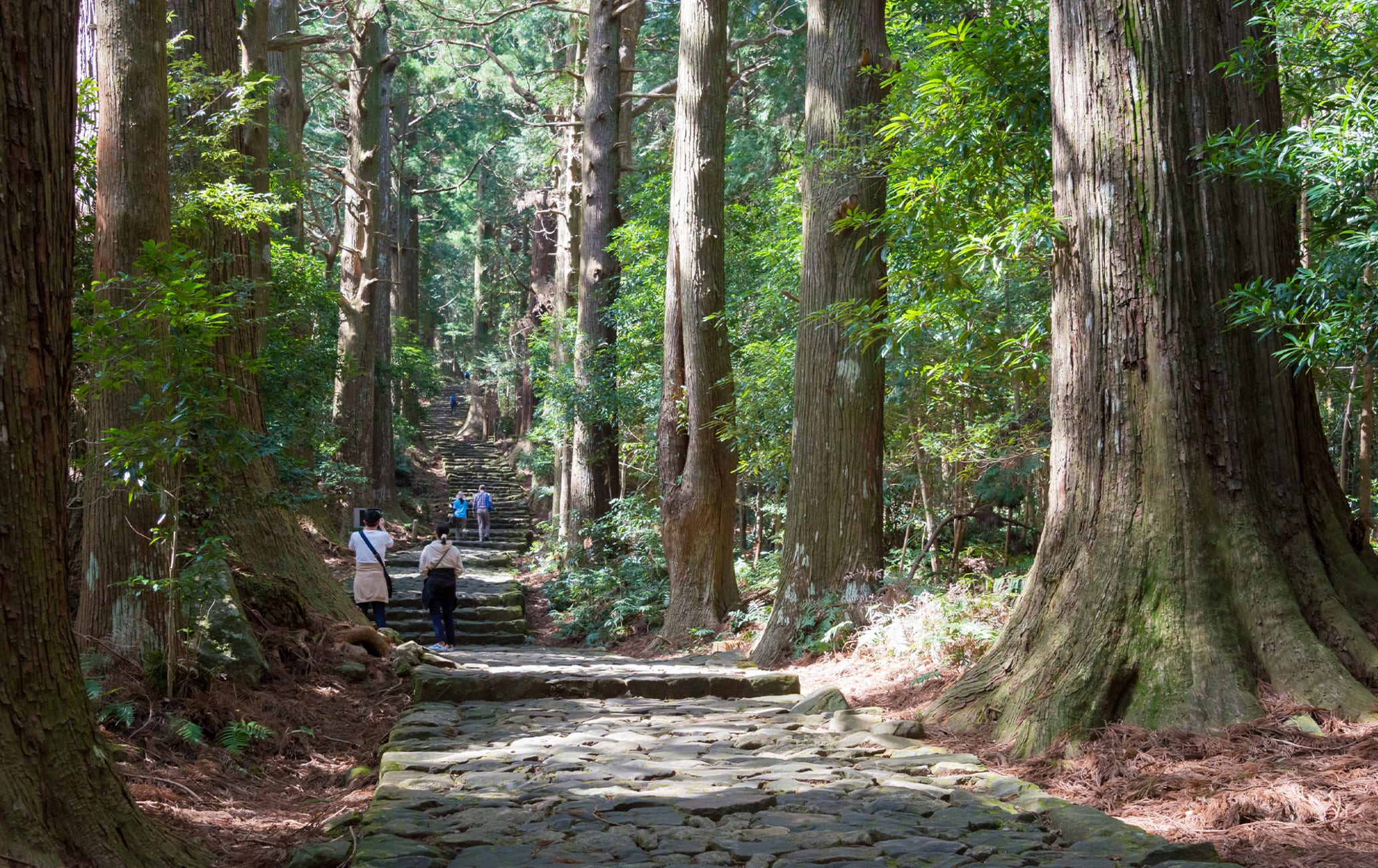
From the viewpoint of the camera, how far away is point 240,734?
6.14 m

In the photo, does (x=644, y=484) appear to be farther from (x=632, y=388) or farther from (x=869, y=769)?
(x=869, y=769)

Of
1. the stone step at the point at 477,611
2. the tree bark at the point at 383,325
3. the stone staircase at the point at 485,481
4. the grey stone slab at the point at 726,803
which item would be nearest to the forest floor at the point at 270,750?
the grey stone slab at the point at 726,803

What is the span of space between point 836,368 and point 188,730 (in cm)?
608

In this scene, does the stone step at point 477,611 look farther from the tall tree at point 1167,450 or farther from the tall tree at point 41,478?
the tall tree at point 41,478

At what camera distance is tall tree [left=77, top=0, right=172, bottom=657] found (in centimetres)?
634

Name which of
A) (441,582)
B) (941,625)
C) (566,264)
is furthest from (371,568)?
(566,264)

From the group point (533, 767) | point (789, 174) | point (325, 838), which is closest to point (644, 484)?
point (789, 174)

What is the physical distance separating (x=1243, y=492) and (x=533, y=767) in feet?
13.1

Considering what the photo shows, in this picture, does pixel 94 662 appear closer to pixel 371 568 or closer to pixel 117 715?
pixel 117 715

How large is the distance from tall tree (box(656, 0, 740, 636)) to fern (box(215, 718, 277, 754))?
6.31m

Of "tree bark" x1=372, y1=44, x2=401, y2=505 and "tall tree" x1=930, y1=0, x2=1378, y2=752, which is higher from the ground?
"tree bark" x1=372, y1=44, x2=401, y2=505

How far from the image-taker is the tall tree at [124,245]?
6344 millimetres

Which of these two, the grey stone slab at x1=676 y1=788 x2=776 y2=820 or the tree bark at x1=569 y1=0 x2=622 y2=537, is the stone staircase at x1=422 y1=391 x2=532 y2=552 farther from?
the grey stone slab at x1=676 y1=788 x2=776 y2=820

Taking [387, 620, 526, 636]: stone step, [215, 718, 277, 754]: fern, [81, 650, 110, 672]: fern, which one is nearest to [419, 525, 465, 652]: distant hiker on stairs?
[387, 620, 526, 636]: stone step
